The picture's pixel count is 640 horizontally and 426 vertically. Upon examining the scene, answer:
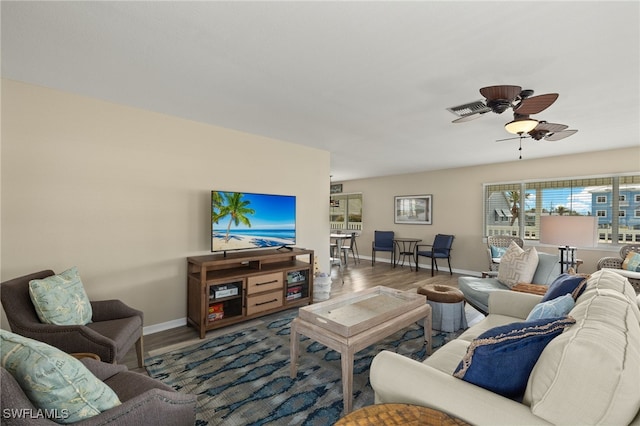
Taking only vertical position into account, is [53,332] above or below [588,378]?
below

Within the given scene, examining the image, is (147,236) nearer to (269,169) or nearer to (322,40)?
(269,169)

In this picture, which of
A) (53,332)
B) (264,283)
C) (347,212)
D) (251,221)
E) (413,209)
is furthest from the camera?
(347,212)

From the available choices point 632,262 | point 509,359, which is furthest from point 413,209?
point 509,359

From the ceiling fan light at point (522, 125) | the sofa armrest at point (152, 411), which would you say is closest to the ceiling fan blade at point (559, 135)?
the ceiling fan light at point (522, 125)

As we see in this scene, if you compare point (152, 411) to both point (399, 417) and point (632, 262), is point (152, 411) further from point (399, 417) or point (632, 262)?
point (632, 262)

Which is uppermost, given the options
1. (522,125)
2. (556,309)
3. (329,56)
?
(329,56)

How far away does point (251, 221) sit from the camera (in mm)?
3719

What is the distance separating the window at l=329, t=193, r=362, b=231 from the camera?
8836mm

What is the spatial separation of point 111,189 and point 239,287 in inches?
65.1

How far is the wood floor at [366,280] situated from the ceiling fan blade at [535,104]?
11.3ft

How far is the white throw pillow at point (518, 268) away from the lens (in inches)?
134

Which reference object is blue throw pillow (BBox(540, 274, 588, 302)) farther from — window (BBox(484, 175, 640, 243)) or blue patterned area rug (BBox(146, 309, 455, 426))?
window (BBox(484, 175, 640, 243))

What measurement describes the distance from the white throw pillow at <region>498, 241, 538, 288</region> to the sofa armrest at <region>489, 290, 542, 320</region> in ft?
3.17

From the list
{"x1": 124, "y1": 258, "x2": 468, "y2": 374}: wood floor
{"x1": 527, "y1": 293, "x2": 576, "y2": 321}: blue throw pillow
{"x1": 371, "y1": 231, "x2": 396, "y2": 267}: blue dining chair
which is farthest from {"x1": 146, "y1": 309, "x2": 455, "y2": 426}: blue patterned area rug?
{"x1": 371, "y1": 231, "x2": 396, "y2": 267}: blue dining chair
